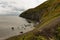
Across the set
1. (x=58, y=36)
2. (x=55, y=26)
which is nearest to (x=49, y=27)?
(x=55, y=26)

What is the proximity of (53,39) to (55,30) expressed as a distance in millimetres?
2594

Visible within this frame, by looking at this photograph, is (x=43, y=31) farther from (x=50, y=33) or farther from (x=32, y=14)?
(x=32, y=14)

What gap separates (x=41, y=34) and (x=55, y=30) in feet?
8.14

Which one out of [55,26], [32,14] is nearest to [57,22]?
[55,26]

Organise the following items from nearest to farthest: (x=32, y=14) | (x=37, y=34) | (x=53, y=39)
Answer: (x=53, y=39) → (x=37, y=34) → (x=32, y=14)

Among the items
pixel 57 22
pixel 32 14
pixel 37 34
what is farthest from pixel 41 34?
pixel 32 14

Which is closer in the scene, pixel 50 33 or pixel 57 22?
pixel 50 33

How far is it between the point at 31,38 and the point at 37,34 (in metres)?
1.33

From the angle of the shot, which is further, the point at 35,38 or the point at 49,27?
the point at 49,27

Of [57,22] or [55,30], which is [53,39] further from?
[57,22]

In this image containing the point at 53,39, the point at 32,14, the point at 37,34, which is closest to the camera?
the point at 53,39

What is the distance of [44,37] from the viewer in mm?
37219

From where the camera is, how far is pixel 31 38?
38750 millimetres

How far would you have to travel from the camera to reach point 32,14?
18438 centimetres
